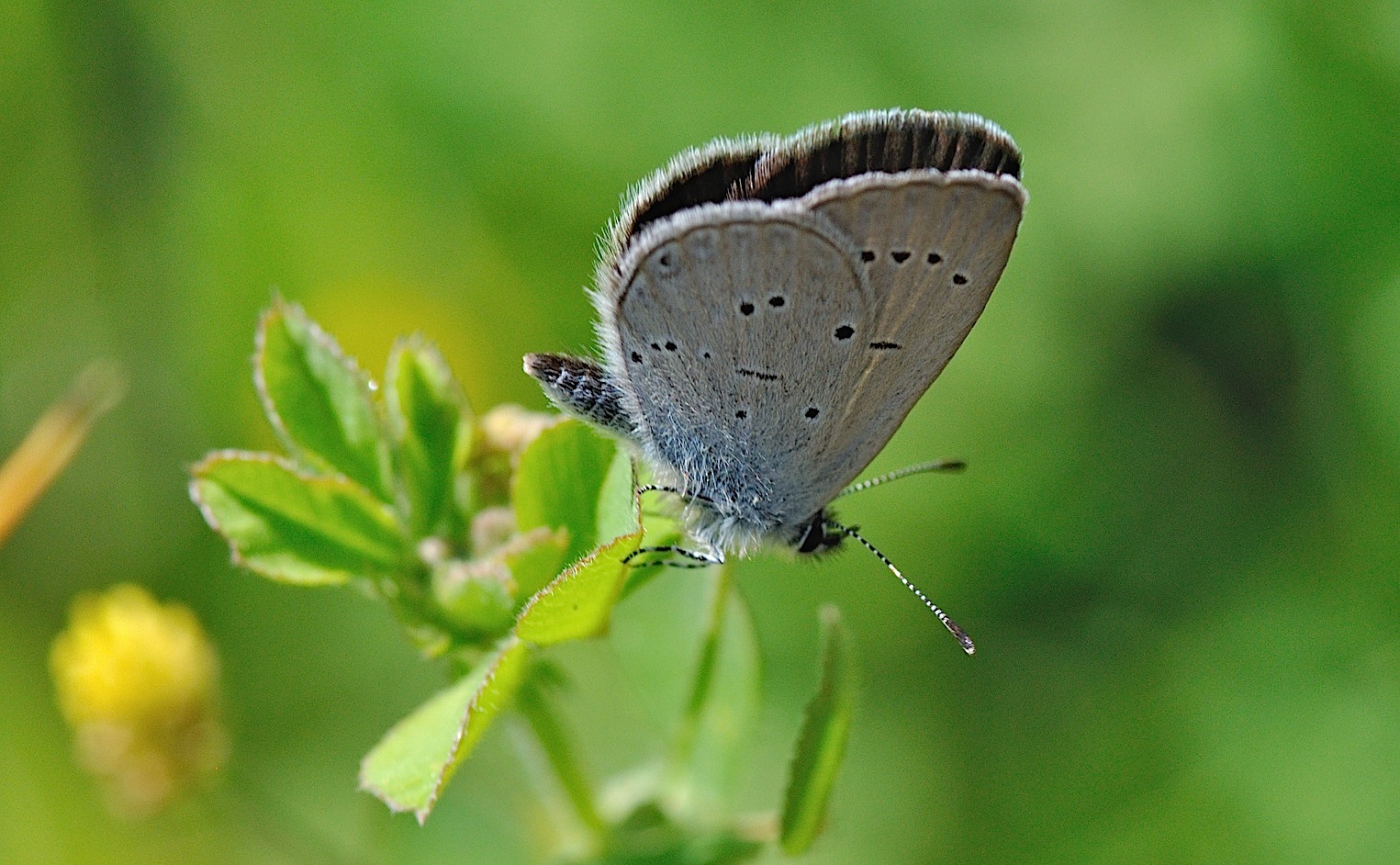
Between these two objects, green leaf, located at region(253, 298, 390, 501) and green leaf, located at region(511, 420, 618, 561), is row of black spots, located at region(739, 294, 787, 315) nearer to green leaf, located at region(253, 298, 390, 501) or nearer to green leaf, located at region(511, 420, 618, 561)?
green leaf, located at region(511, 420, 618, 561)

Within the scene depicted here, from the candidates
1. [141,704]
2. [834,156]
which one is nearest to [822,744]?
[834,156]

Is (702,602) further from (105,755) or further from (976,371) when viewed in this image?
(976,371)

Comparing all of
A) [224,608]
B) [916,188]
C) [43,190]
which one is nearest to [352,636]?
[224,608]

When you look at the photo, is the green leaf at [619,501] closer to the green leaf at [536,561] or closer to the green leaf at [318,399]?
the green leaf at [536,561]

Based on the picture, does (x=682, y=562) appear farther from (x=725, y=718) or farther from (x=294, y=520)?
(x=294, y=520)

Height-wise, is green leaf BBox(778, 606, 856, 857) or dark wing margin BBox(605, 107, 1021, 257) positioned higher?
dark wing margin BBox(605, 107, 1021, 257)

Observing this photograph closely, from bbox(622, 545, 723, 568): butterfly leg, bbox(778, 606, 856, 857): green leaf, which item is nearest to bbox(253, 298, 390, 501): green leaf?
bbox(622, 545, 723, 568): butterfly leg
